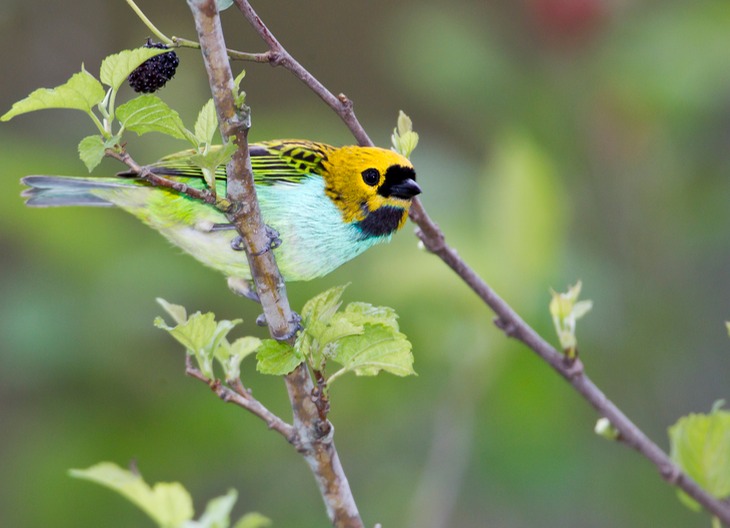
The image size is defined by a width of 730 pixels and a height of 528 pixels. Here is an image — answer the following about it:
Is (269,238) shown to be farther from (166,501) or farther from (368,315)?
(166,501)

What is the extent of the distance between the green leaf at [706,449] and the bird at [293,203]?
2.97 feet

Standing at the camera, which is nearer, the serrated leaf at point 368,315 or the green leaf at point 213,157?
the green leaf at point 213,157

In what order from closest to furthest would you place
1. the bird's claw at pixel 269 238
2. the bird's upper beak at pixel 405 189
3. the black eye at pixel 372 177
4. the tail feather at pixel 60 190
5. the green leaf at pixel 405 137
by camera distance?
the green leaf at pixel 405 137
the bird's claw at pixel 269 238
the bird's upper beak at pixel 405 189
the black eye at pixel 372 177
the tail feather at pixel 60 190

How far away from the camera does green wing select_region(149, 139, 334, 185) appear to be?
2895mm

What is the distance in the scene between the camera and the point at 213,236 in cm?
278

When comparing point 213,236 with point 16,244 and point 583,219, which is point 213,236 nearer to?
point 16,244

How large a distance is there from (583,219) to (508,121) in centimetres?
188


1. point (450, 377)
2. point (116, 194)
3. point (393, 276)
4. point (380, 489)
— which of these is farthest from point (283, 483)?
point (116, 194)

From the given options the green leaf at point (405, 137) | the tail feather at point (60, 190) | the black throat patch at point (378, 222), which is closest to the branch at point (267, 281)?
the green leaf at point (405, 137)

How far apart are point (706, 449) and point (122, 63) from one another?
→ 1406mm

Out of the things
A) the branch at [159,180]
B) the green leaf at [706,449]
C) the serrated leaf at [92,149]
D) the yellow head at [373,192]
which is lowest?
the green leaf at [706,449]

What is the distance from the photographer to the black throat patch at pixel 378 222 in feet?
9.27

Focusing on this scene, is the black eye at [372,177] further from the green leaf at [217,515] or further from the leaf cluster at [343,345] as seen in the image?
the green leaf at [217,515]

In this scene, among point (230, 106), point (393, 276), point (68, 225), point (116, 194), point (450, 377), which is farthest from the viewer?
point (68, 225)
